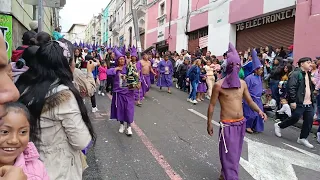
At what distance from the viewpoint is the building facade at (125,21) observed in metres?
30.8

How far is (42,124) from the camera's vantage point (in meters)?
2.24

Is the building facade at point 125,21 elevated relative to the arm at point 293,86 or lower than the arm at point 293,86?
elevated

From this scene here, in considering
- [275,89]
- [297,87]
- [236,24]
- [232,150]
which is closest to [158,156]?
[232,150]

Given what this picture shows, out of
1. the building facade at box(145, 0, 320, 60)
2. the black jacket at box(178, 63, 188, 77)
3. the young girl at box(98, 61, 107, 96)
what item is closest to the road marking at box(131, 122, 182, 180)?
the young girl at box(98, 61, 107, 96)

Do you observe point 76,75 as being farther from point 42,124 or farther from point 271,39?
point 271,39

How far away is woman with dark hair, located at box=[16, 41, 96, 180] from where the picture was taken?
7.27 ft

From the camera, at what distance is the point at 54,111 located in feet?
7.27

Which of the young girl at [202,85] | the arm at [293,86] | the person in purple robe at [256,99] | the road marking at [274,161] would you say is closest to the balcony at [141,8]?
the young girl at [202,85]

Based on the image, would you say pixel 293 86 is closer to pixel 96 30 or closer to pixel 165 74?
pixel 165 74

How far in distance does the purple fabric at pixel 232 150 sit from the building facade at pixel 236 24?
7.27 meters

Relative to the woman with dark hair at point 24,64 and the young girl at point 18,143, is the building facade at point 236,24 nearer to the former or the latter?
the woman with dark hair at point 24,64

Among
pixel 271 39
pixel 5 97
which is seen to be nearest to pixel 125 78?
pixel 5 97

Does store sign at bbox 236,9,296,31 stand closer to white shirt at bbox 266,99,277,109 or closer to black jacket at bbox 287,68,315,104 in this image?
white shirt at bbox 266,99,277,109

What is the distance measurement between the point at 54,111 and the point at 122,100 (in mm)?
4413
